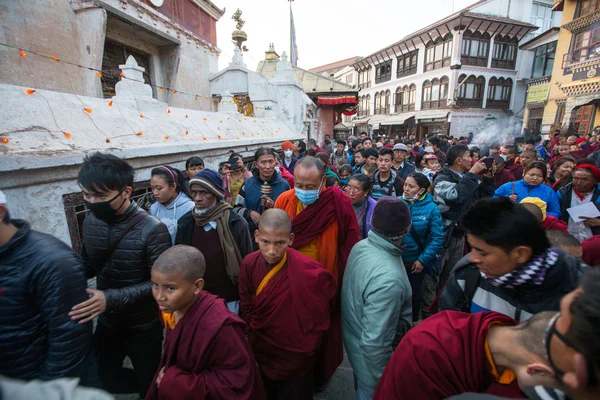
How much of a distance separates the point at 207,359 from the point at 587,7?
23142 mm

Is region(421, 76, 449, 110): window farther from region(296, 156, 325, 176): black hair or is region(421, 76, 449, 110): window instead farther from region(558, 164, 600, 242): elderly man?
region(296, 156, 325, 176): black hair

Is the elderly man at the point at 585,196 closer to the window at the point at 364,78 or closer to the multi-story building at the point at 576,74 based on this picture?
the multi-story building at the point at 576,74

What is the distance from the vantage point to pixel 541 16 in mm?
23641

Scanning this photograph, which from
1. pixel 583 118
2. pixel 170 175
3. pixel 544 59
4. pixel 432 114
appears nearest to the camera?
pixel 170 175

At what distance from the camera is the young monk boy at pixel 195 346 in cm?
130

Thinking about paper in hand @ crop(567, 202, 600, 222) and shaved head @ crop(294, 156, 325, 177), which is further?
paper in hand @ crop(567, 202, 600, 222)

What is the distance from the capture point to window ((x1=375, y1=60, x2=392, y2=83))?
95.3 feet

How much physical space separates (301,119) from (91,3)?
7222mm

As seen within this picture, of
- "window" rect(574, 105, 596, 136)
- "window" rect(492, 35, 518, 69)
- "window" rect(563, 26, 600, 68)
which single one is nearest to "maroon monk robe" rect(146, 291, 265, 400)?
"window" rect(574, 105, 596, 136)

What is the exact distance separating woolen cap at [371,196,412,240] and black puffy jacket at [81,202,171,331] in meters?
1.36

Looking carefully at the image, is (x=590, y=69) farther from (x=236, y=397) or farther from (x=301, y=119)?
(x=236, y=397)

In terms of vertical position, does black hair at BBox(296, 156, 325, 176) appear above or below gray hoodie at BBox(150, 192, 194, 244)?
above

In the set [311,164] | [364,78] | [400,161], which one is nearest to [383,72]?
[364,78]

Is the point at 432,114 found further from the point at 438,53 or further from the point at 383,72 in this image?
the point at 383,72
